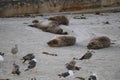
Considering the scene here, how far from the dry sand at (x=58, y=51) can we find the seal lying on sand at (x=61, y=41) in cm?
26

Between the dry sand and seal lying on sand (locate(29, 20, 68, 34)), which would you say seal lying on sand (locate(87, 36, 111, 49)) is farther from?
seal lying on sand (locate(29, 20, 68, 34))

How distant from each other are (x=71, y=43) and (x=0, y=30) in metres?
5.29

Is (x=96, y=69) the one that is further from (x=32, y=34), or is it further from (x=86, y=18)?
(x=86, y=18)

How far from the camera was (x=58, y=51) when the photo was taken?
58.0ft

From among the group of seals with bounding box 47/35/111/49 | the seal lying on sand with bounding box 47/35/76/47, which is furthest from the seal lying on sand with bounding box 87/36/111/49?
the seal lying on sand with bounding box 47/35/76/47

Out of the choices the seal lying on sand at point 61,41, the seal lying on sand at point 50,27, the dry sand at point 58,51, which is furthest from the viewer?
the seal lying on sand at point 50,27

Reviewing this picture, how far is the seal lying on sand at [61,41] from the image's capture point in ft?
62.5

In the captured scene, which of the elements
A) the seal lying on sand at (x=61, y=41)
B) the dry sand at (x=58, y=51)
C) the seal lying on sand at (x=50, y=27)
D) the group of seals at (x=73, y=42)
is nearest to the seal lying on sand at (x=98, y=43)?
the group of seals at (x=73, y=42)

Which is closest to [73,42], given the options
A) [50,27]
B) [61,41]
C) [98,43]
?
[61,41]

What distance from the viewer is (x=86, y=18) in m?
31.8

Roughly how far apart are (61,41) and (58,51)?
1.70 metres

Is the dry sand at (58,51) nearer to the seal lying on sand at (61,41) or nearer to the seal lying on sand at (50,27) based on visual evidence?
the seal lying on sand at (61,41)

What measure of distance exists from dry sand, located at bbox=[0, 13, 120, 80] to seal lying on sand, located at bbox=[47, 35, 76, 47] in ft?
0.84

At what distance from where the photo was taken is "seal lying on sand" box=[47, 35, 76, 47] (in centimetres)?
1906
